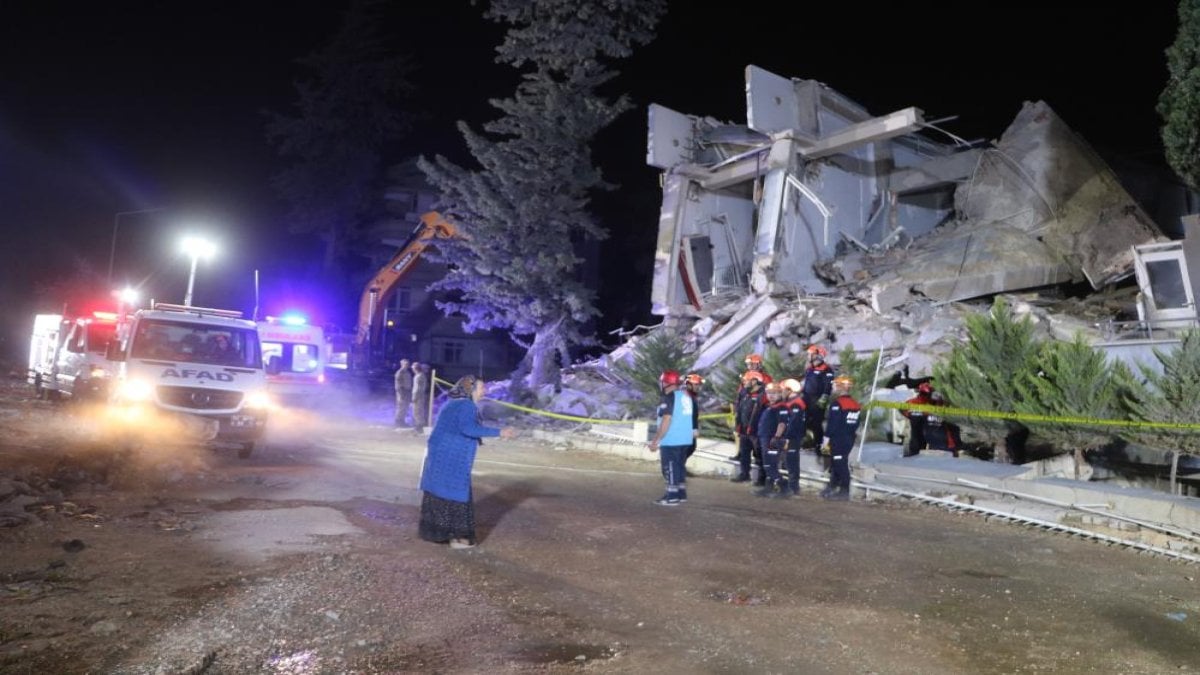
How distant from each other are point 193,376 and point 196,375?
0.15ft

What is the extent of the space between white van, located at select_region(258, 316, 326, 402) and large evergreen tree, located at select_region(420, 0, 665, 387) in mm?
4462

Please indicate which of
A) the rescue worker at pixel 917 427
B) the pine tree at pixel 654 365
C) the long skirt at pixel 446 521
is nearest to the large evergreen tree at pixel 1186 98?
the rescue worker at pixel 917 427

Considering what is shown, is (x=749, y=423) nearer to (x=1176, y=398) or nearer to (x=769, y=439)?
(x=769, y=439)

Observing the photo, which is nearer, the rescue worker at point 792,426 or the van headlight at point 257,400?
the rescue worker at point 792,426

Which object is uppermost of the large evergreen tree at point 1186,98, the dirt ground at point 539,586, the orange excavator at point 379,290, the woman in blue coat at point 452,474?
the large evergreen tree at point 1186,98

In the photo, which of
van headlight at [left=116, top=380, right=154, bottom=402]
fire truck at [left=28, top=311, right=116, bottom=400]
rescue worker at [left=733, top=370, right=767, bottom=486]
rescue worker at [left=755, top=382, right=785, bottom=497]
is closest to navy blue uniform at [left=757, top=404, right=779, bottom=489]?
rescue worker at [left=755, top=382, right=785, bottom=497]

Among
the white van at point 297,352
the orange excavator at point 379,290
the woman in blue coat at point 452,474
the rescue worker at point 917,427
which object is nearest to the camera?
the woman in blue coat at point 452,474

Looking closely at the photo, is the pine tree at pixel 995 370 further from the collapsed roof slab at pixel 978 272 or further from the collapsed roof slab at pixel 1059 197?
the collapsed roof slab at pixel 1059 197

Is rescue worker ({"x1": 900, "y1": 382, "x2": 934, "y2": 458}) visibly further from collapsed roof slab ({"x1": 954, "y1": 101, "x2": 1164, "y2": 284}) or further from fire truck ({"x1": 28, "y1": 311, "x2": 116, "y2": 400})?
fire truck ({"x1": 28, "y1": 311, "x2": 116, "y2": 400})

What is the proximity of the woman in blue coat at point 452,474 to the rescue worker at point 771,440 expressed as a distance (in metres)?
4.94

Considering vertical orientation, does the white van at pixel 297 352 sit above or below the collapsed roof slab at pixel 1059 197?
below

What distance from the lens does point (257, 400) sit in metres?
12.0

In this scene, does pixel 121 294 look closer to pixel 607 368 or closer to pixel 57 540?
pixel 607 368

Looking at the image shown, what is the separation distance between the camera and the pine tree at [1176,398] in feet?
29.5
